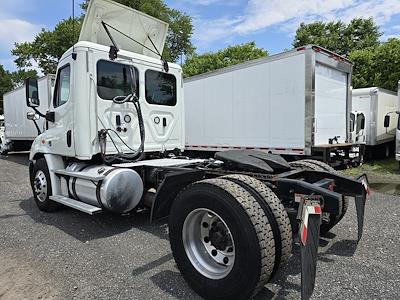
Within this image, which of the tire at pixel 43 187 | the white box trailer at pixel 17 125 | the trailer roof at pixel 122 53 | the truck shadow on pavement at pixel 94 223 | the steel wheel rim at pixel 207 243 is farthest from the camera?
the white box trailer at pixel 17 125

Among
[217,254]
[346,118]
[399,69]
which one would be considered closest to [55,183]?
[217,254]

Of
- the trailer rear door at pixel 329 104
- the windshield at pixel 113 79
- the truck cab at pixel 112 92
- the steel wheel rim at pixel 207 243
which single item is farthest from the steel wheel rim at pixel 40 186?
the trailer rear door at pixel 329 104

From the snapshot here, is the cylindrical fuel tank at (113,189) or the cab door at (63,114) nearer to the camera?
the cylindrical fuel tank at (113,189)

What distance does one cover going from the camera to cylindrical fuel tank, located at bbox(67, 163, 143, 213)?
4438mm

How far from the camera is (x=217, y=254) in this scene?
10.1ft

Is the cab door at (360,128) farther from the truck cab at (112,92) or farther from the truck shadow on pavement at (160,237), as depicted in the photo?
the truck shadow on pavement at (160,237)

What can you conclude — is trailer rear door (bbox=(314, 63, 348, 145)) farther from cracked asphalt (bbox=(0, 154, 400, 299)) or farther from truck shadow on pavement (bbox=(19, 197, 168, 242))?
truck shadow on pavement (bbox=(19, 197, 168, 242))

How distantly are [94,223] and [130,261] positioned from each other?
67.7 inches

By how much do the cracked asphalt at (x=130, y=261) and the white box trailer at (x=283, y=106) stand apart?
2.98 metres

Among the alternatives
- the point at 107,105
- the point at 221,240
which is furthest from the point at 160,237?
the point at 107,105

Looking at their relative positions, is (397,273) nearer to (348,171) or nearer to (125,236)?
(125,236)

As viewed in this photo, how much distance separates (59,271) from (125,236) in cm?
117

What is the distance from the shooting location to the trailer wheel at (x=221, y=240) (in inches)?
101

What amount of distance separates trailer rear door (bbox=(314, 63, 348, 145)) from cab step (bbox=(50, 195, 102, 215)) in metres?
5.65
